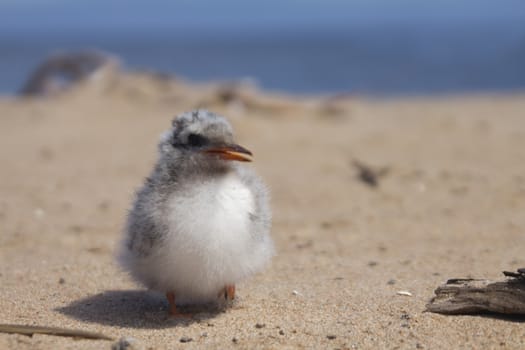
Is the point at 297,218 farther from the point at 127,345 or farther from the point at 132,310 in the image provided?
the point at 127,345

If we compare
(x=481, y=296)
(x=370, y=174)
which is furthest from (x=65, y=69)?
(x=481, y=296)

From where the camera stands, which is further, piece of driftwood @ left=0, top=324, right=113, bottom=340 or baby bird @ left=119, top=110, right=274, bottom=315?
baby bird @ left=119, top=110, right=274, bottom=315

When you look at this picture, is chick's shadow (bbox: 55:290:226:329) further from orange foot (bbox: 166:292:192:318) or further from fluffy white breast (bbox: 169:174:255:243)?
fluffy white breast (bbox: 169:174:255:243)

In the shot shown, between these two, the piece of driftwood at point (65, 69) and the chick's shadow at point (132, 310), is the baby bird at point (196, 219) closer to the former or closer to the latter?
the chick's shadow at point (132, 310)

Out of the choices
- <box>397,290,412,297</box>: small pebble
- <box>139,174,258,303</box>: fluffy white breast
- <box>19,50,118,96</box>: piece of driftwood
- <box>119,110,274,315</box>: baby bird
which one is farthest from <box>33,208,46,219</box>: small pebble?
<box>19,50,118,96</box>: piece of driftwood

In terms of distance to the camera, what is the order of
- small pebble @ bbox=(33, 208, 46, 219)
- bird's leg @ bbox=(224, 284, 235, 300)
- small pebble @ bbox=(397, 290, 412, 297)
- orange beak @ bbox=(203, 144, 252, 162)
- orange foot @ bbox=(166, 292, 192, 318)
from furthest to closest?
small pebble @ bbox=(33, 208, 46, 219)
small pebble @ bbox=(397, 290, 412, 297)
bird's leg @ bbox=(224, 284, 235, 300)
orange foot @ bbox=(166, 292, 192, 318)
orange beak @ bbox=(203, 144, 252, 162)

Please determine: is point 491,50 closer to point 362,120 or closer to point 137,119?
point 362,120

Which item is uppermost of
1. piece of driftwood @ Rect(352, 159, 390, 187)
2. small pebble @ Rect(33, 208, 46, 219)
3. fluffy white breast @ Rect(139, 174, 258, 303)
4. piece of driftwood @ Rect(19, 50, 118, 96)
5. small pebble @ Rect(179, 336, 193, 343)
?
piece of driftwood @ Rect(19, 50, 118, 96)
